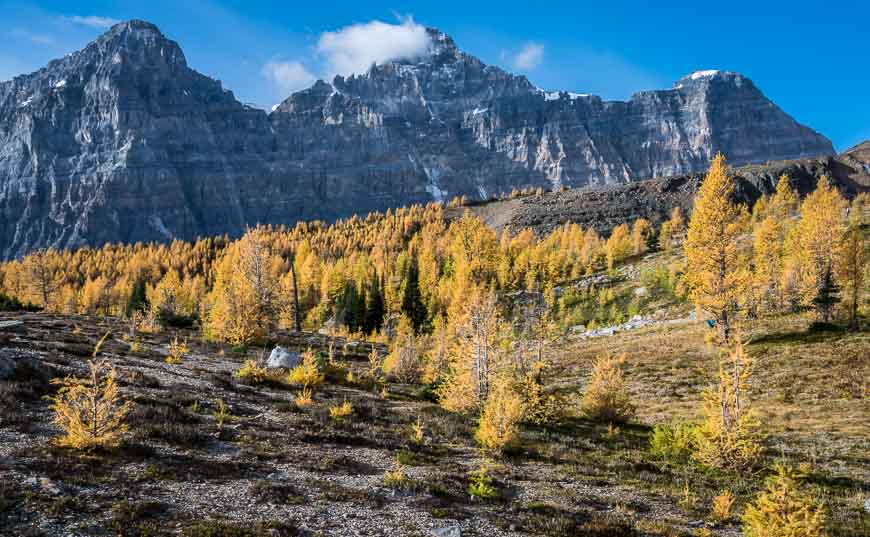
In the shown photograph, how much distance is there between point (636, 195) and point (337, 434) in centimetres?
18108

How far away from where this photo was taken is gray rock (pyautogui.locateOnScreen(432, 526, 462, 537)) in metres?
10.5

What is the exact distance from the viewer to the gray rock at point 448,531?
10500 millimetres

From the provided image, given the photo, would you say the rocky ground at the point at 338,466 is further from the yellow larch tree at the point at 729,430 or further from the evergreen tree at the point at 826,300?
the evergreen tree at the point at 826,300

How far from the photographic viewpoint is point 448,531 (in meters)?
10.7

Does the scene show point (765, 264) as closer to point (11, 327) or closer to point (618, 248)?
point (618, 248)

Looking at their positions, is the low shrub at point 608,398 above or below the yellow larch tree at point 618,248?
A: below

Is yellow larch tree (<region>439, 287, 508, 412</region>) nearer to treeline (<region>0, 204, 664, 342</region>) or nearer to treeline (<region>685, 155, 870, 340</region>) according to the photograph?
treeline (<region>0, 204, 664, 342</region>)

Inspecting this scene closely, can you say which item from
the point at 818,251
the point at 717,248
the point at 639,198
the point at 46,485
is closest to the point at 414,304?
the point at 717,248

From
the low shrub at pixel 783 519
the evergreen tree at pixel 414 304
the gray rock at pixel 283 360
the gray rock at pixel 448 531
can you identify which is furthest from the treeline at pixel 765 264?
the evergreen tree at pixel 414 304

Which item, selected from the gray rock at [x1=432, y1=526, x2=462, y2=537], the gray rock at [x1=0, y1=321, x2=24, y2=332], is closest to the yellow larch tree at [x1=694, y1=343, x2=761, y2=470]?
the gray rock at [x1=432, y1=526, x2=462, y2=537]

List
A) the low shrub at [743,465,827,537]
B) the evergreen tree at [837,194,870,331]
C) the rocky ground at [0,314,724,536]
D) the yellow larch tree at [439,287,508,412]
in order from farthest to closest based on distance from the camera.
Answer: the evergreen tree at [837,194,870,331] → the yellow larch tree at [439,287,508,412] → the rocky ground at [0,314,724,536] → the low shrub at [743,465,827,537]

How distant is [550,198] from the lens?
190375 mm

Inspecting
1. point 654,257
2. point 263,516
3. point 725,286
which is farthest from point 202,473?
point 654,257

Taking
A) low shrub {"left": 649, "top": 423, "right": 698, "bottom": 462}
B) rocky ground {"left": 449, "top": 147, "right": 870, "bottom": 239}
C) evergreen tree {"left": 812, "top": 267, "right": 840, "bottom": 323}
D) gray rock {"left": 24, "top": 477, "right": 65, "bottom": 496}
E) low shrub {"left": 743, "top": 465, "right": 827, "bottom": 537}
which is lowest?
low shrub {"left": 649, "top": 423, "right": 698, "bottom": 462}
